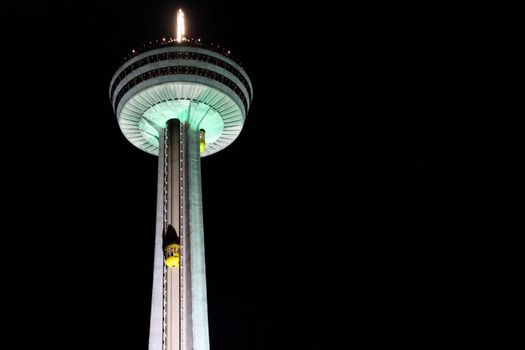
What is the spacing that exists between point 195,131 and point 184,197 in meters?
8.65

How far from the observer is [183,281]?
49906 mm

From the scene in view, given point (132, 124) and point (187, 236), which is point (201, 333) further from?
point (132, 124)

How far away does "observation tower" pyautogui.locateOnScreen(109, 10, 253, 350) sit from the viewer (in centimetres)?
4938

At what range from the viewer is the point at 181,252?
51312mm

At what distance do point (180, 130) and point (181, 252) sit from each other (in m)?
13.5

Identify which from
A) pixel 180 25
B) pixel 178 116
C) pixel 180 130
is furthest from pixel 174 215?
pixel 180 25

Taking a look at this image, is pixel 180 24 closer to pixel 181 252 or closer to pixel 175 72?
pixel 175 72

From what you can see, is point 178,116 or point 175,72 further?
point 178,116

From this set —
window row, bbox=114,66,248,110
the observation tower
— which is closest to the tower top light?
the observation tower

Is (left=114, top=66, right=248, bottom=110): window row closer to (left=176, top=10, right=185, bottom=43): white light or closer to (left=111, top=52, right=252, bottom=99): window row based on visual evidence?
(left=111, top=52, right=252, bottom=99): window row

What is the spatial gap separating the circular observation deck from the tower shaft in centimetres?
184

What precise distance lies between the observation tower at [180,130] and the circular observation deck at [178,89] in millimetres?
95


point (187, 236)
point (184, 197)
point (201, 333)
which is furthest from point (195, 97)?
point (201, 333)

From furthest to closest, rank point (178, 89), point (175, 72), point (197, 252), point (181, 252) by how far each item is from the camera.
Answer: point (178, 89) < point (175, 72) < point (197, 252) < point (181, 252)
